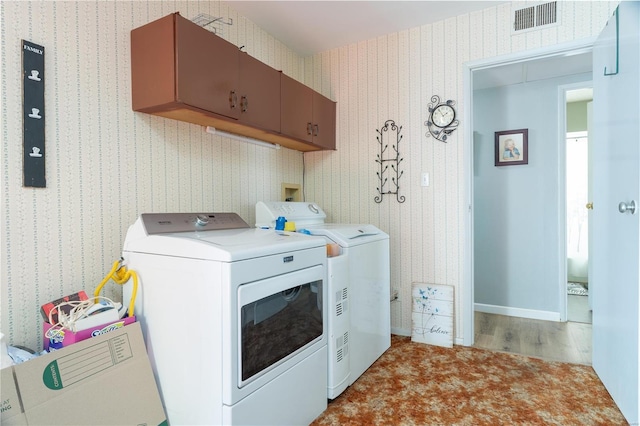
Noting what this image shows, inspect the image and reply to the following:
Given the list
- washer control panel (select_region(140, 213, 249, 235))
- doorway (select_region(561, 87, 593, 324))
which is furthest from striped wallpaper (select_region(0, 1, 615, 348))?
doorway (select_region(561, 87, 593, 324))

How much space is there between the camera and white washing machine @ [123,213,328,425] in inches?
50.6

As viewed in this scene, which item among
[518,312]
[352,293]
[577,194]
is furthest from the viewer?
[577,194]

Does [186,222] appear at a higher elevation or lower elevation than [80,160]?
lower

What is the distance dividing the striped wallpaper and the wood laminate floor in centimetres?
38

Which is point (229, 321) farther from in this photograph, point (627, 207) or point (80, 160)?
point (627, 207)

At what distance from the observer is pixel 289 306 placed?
5.17 ft

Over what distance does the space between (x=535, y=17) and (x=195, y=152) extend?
238cm

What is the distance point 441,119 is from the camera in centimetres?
266

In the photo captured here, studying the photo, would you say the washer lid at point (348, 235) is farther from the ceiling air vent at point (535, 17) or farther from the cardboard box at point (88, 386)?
the ceiling air vent at point (535, 17)

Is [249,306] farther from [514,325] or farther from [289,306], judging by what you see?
[514,325]

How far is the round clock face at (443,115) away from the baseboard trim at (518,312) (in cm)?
187

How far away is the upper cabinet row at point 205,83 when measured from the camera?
1.66 metres

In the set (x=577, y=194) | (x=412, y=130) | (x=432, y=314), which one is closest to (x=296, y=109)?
(x=412, y=130)

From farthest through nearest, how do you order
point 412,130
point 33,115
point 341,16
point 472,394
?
point 412,130 < point 341,16 < point 472,394 < point 33,115
